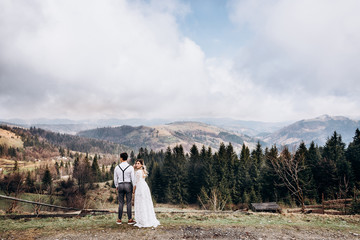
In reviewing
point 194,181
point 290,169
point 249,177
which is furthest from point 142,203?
point 194,181

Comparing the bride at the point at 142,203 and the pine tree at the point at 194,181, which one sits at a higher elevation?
the bride at the point at 142,203

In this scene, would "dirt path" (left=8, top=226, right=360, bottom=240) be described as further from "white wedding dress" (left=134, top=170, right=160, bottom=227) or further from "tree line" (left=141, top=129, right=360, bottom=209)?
"tree line" (left=141, top=129, right=360, bottom=209)

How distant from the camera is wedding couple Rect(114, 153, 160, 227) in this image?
9.48 m

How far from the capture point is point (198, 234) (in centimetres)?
891

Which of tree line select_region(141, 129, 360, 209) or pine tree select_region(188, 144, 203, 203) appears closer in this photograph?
tree line select_region(141, 129, 360, 209)

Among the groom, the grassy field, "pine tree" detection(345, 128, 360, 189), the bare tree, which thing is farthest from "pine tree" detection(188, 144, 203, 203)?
the groom

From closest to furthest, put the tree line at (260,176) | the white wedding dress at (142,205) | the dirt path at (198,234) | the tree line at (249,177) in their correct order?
the dirt path at (198,234) → the white wedding dress at (142,205) → the tree line at (260,176) → the tree line at (249,177)

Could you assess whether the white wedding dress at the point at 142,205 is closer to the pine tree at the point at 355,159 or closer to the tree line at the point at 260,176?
the tree line at the point at 260,176

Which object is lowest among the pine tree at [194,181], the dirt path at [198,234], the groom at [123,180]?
the pine tree at [194,181]

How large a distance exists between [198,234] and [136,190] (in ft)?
11.7

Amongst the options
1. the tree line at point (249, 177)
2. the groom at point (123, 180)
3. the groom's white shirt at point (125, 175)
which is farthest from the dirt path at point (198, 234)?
the tree line at point (249, 177)

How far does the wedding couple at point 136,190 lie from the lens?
948cm

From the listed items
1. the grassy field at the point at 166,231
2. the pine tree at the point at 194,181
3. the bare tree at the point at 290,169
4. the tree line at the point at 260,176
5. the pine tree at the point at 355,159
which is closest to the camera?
the grassy field at the point at 166,231

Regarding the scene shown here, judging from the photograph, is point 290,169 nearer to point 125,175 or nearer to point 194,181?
point 125,175
